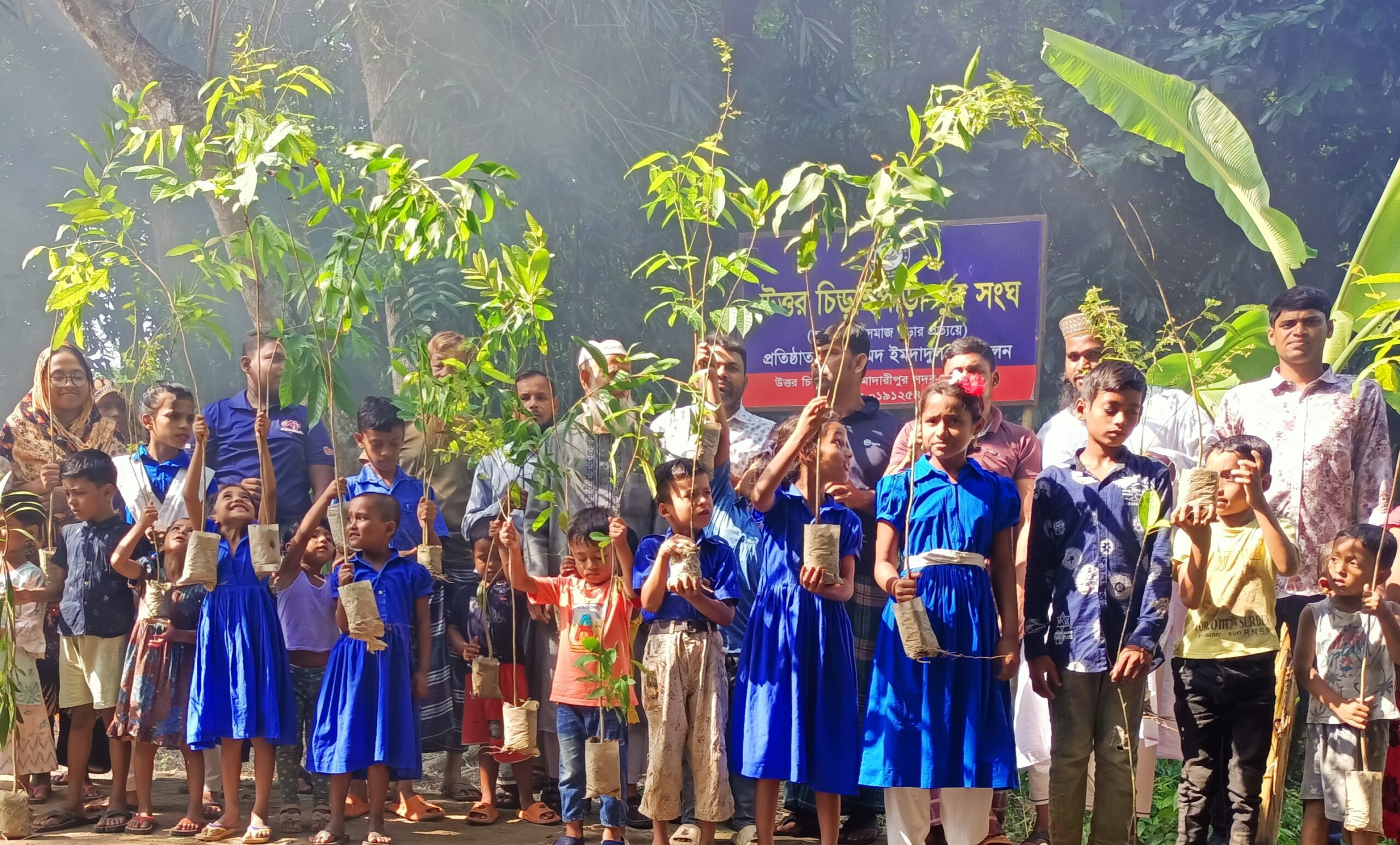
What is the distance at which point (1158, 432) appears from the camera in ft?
17.3

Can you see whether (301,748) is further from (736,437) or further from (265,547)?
(736,437)

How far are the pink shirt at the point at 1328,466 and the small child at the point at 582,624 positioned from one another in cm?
236

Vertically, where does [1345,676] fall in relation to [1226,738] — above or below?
above

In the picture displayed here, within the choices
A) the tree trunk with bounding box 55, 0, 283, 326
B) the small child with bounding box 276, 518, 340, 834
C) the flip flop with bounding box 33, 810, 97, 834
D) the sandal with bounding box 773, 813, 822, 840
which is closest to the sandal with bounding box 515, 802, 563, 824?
the small child with bounding box 276, 518, 340, 834

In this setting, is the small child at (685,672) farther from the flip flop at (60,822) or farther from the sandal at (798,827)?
the flip flop at (60,822)

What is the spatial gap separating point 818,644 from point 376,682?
1.73m

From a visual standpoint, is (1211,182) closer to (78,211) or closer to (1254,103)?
(1254,103)

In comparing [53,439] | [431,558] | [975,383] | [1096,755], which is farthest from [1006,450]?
[53,439]

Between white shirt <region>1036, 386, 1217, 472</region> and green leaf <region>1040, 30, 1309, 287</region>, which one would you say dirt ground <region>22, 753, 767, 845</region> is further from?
green leaf <region>1040, 30, 1309, 287</region>

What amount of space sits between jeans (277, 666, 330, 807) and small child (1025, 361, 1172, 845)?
284 cm

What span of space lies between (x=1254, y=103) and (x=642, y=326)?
13.9ft

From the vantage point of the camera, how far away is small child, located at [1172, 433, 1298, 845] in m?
4.35

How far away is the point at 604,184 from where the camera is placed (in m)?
9.20

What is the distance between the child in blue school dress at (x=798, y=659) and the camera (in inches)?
168
